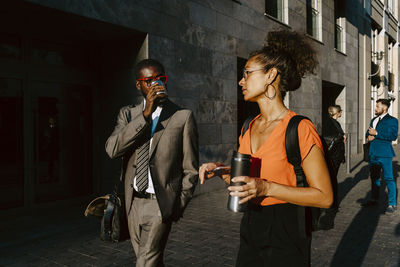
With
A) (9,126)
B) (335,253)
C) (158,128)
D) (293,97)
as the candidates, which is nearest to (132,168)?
(158,128)

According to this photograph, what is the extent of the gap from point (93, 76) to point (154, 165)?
4960mm

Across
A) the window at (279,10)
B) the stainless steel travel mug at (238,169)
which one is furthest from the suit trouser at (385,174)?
the window at (279,10)

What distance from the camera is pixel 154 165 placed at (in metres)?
2.58

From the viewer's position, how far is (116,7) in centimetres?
604

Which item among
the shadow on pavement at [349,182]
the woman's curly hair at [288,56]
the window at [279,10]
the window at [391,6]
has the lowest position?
the shadow on pavement at [349,182]

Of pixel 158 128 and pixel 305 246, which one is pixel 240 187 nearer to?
pixel 305 246

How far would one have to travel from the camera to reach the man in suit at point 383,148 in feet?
20.6

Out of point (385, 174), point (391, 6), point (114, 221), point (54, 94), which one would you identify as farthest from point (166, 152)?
point (391, 6)

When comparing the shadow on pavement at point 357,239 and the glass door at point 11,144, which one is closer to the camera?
the shadow on pavement at point 357,239

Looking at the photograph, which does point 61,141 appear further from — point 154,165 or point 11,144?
point 154,165

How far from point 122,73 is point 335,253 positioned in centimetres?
464

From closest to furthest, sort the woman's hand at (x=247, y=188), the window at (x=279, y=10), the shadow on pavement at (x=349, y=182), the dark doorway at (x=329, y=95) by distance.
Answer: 1. the woman's hand at (x=247, y=188)
2. the shadow on pavement at (x=349, y=182)
3. the window at (x=279, y=10)
4. the dark doorway at (x=329, y=95)

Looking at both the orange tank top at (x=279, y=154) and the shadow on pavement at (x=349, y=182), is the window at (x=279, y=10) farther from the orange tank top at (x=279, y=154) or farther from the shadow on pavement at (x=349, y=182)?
the orange tank top at (x=279, y=154)

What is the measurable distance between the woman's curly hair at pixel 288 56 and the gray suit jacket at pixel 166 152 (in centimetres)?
91
